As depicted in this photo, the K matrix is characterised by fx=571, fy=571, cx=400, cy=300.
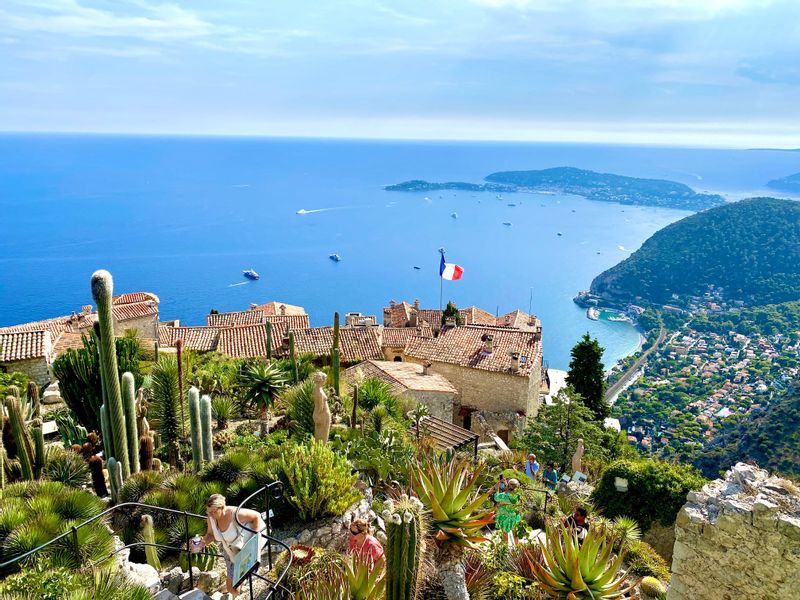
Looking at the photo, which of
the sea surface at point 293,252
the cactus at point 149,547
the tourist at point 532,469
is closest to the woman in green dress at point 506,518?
the tourist at point 532,469

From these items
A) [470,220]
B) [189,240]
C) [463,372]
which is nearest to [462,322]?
[463,372]

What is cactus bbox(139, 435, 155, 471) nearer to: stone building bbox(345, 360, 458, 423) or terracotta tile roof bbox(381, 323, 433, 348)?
stone building bbox(345, 360, 458, 423)

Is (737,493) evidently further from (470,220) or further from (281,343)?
(470,220)

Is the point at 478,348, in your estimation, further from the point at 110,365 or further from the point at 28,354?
the point at 110,365

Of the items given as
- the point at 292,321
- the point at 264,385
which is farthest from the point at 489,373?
the point at 292,321

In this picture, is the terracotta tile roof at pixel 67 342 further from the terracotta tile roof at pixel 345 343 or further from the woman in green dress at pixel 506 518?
the woman in green dress at pixel 506 518

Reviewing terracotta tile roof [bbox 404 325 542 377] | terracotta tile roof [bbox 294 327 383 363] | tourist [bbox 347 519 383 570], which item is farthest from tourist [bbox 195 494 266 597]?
terracotta tile roof [bbox 404 325 542 377]
